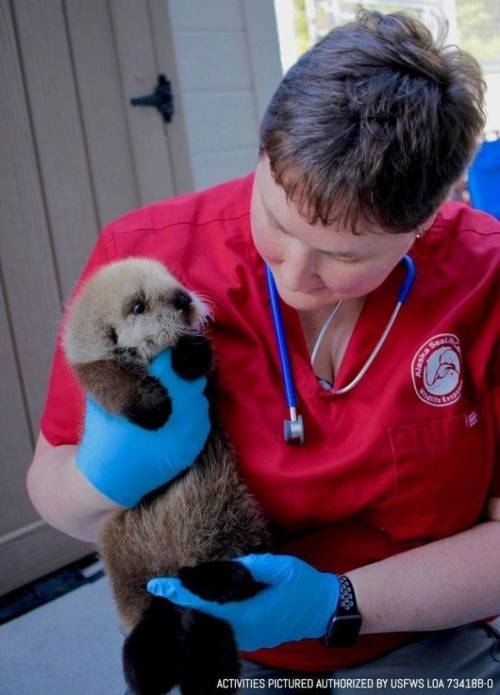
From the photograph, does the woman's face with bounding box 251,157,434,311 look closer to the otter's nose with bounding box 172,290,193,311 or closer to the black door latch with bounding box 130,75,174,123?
the otter's nose with bounding box 172,290,193,311

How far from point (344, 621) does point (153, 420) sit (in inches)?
18.7

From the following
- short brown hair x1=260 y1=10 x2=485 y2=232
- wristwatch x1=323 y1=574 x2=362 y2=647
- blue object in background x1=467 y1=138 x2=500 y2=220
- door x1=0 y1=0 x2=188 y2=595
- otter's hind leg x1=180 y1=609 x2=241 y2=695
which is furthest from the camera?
blue object in background x1=467 y1=138 x2=500 y2=220

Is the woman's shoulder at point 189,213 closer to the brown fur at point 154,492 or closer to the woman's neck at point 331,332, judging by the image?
the brown fur at point 154,492

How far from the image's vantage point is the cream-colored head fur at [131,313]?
47.1 inches

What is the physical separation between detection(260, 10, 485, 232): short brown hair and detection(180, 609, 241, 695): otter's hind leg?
2.15 ft

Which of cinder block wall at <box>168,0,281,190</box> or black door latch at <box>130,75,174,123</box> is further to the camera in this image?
cinder block wall at <box>168,0,281,190</box>

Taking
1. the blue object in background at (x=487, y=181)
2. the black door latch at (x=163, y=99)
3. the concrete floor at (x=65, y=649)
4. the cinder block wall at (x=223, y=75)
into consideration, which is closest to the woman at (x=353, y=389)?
the concrete floor at (x=65, y=649)

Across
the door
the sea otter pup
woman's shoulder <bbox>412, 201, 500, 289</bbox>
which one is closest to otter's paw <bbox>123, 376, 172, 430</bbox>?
the sea otter pup

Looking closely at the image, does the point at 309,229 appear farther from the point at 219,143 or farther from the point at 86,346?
the point at 219,143

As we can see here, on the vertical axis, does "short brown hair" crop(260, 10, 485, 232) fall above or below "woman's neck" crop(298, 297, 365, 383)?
above

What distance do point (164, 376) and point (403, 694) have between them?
735 millimetres

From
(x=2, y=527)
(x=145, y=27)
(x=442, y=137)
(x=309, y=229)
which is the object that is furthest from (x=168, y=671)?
(x=145, y=27)

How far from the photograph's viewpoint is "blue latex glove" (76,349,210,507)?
1.12 m

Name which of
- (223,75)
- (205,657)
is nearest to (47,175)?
(223,75)
